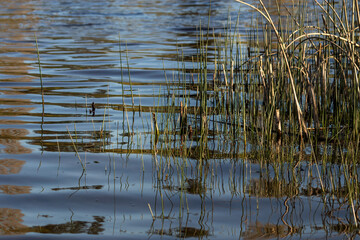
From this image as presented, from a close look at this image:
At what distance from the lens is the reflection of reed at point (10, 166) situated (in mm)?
3908

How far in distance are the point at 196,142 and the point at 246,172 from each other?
2.69ft

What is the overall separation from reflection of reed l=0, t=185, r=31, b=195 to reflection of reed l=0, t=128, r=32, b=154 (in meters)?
0.75

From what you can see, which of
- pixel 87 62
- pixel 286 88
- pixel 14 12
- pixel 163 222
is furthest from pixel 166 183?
pixel 14 12

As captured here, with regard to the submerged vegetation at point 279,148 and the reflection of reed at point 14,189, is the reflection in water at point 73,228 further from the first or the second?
the reflection of reed at point 14,189

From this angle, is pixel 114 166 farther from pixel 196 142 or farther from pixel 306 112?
pixel 306 112

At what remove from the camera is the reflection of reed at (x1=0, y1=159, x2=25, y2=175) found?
12.8 feet

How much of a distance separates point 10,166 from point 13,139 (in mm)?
754

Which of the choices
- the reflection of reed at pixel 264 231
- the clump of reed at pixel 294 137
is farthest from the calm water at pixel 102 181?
the clump of reed at pixel 294 137

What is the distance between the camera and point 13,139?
473 centimetres

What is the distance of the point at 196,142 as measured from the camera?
4488 mm

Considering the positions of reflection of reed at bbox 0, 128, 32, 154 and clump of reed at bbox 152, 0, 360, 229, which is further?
reflection of reed at bbox 0, 128, 32, 154

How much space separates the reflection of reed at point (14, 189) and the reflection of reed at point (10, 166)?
0.94ft

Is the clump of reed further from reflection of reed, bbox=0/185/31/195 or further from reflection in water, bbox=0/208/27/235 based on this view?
reflection in water, bbox=0/208/27/235

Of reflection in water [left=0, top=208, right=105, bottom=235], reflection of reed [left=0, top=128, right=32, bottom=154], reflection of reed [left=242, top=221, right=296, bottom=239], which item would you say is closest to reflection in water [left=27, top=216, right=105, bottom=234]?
reflection in water [left=0, top=208, right=105, bottom=235]
